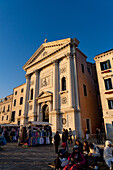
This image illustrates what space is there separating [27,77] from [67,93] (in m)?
14.1

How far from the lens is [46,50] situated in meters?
27.2

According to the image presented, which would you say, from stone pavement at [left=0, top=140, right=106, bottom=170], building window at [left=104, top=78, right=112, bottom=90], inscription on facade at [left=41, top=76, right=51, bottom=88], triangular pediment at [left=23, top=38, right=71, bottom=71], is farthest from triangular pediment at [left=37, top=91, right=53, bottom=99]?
stone pavement at [left=0, top=140, right=106, bottom=170]

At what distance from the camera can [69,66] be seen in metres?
20.7

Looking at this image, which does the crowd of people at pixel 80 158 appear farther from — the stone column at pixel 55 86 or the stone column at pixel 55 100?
the stone column at pixel 55 86

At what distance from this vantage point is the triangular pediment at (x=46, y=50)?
23.2m

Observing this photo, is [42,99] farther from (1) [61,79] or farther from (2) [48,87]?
(1) [61,79]

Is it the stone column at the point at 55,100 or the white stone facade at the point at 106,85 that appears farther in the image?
the stone column at the point at 55,100

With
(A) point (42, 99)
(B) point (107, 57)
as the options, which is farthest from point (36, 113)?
(B) point (107, 57)

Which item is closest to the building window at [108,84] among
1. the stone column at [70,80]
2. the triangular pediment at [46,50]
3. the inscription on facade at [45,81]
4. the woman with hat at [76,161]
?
the stone column at [70,80]

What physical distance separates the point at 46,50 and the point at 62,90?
424 inches

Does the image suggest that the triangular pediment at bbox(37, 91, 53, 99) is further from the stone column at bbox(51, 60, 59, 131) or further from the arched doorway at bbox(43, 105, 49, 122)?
the arched doorway at bbox(43, 105, 49, 122)

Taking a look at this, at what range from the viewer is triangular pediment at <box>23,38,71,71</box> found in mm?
23206

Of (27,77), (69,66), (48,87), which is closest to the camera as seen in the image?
(69,66)

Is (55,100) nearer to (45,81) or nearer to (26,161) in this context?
(45,81)
